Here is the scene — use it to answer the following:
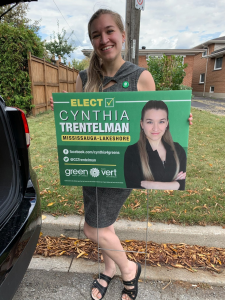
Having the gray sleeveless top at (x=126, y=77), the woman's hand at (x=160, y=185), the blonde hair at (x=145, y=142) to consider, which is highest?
the gray sleeveless top at (x=126, y=77)

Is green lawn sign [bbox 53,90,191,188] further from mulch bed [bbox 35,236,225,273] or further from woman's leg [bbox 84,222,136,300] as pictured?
mulch bed [bbox 35,236,225,273]

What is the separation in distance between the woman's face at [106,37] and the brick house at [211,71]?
22.7 m

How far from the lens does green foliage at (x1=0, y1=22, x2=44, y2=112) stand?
25.8 feet

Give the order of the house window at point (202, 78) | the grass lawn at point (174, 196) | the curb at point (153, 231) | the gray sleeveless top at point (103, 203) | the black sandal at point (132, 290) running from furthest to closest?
1. the house window at point (202, 78)
2. the grass lawn at point (174, 196)
3. the curb at point (153, 231)
4. the black sandal at point (132, 290)
5. the gray sleeveless top at point (103, 203)

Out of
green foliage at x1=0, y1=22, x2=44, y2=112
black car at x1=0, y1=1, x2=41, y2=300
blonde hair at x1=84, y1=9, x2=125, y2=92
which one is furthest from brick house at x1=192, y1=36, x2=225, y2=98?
black car at x1=0, y1=1, x2=41, y2=300

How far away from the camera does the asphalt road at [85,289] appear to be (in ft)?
6.07

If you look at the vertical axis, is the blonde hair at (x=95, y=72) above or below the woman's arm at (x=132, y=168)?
above

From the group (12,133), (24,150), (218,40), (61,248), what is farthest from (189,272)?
(218,40)

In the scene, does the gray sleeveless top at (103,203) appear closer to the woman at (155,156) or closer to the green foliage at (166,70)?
the woman at (155,156)

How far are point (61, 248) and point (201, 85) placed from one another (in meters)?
27.8

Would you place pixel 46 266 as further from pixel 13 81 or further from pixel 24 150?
pixel 13 81

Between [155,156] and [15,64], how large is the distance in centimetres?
818

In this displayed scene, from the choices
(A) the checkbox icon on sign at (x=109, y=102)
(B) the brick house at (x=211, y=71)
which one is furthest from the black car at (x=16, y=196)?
(B) the brick house at (x=211, y=71)

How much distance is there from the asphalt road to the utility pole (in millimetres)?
3232
